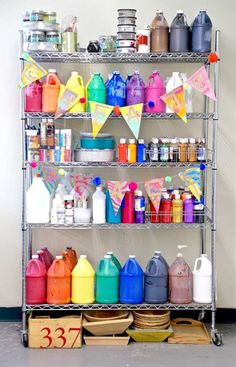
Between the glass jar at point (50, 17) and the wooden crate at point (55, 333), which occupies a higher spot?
the glass jar at point (50, 17)

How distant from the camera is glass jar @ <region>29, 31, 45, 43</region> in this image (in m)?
4.04

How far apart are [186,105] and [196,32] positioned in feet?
1.50

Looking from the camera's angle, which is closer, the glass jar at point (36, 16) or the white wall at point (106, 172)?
the glass jar at point (36, 16)

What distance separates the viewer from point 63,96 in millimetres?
4059

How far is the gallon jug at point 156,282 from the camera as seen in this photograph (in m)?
4.15

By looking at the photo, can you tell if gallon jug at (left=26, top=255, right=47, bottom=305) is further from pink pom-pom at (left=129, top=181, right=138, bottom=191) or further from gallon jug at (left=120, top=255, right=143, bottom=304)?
pink pom-pom at (left=129, top=181, right=138, bottom=191)

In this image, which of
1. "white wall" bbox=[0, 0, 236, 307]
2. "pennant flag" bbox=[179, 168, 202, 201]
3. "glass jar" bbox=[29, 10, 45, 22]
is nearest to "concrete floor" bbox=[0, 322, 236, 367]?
"white wall" bbox=[0, 0, 236, 307]

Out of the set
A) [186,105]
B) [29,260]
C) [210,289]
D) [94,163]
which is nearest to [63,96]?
[94,163]

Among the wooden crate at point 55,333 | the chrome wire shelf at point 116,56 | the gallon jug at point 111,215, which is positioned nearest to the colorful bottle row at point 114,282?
the wooden crate at point 55,333

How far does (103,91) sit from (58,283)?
4.07 ft

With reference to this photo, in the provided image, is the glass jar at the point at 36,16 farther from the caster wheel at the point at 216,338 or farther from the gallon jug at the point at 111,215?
the caster wheel at the point at 216,338

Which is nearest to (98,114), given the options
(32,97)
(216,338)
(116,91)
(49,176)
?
(116,91)

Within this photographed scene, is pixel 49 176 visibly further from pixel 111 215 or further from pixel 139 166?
pixel 139 166

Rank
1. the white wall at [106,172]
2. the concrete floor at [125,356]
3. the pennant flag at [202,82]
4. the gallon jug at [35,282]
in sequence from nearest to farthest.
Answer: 1. the concrete floor at [125,356]
2. the pennant flag at [202,82]
3. the gallon jug at [35,282]
4. the white wall at [106,172]
